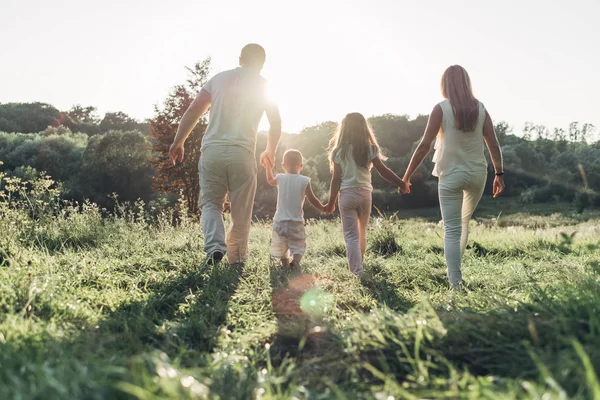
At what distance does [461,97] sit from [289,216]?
241 centimetres

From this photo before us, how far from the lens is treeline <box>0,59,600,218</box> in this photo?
62.4 feet

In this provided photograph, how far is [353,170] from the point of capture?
5590 millimetres

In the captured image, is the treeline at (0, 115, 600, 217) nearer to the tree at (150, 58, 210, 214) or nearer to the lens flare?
the tree at (150, 58, 210, 214)

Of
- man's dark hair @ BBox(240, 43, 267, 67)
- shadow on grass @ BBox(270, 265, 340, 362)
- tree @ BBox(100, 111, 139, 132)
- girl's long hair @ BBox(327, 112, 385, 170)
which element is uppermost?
tree @ BBox(100, 111, 139, 132)

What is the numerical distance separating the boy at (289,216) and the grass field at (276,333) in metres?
0.50

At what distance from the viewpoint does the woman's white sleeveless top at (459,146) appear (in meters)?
4.94

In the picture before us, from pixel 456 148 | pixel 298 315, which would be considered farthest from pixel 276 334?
pixel 456 148

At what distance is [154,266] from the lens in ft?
16.5

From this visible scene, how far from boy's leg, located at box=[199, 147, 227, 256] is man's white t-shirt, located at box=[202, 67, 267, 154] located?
18cm

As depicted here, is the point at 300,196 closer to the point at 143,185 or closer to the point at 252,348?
the point at 252,348

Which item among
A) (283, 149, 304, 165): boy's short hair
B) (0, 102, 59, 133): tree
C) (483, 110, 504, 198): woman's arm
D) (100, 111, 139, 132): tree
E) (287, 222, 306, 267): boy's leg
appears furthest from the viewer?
(100, 111, 139, 132): tree

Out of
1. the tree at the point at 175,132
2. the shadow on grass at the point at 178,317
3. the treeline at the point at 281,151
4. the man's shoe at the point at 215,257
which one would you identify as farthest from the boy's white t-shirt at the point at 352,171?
the treeline at the point at 281,151

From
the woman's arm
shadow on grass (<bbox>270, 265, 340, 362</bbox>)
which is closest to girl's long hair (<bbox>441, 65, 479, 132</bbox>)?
the woman's arm

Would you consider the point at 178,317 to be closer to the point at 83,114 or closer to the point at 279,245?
the point at 279,245
